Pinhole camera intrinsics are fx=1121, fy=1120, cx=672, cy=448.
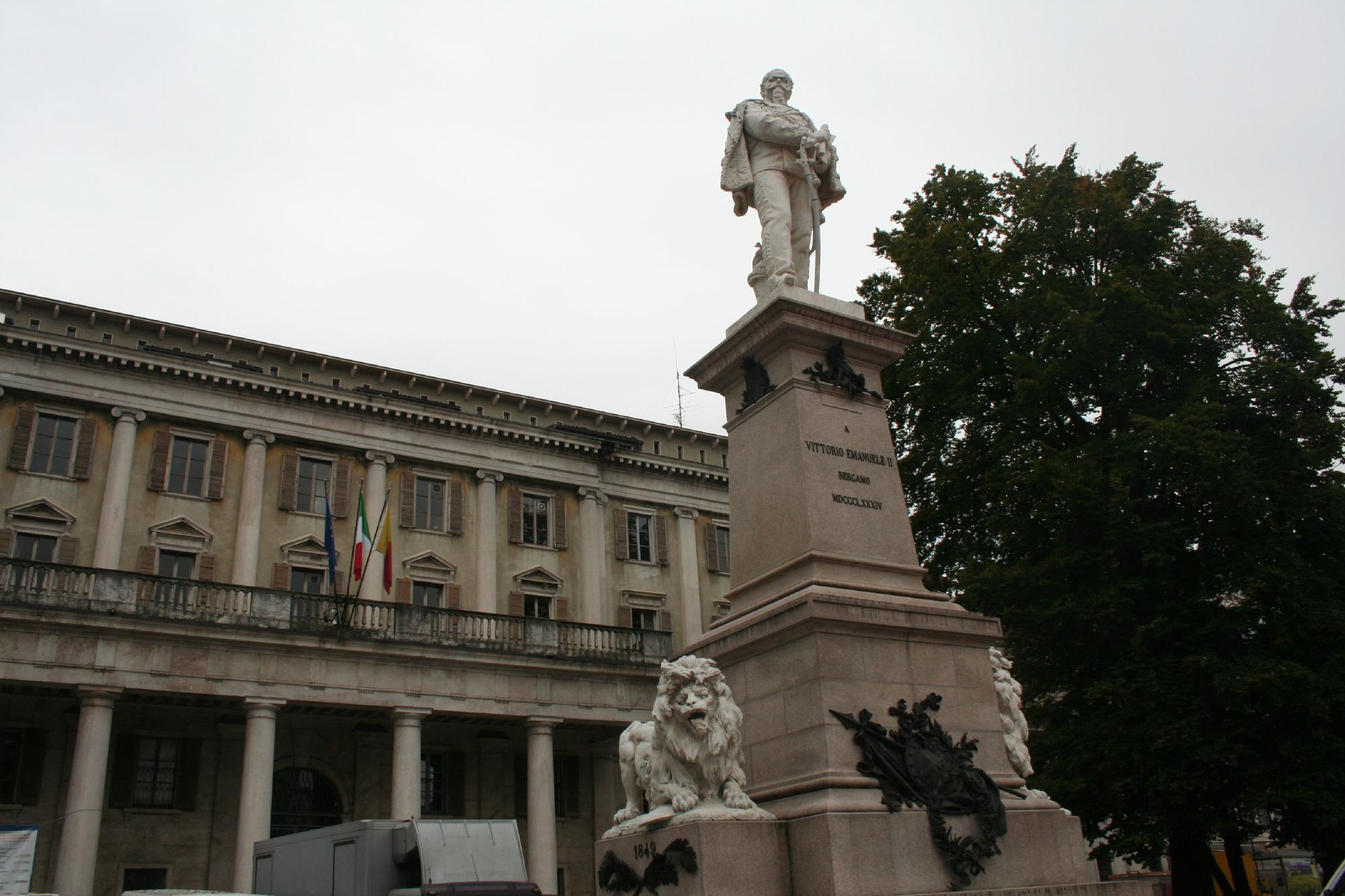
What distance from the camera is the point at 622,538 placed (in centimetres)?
4075

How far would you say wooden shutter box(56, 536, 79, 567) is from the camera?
31.0m

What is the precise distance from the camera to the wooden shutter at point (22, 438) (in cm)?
3111

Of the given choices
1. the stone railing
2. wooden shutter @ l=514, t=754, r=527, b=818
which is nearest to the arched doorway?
the stone railing

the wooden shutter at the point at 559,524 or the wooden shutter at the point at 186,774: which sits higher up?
the wooden shutter at the point at 559,524

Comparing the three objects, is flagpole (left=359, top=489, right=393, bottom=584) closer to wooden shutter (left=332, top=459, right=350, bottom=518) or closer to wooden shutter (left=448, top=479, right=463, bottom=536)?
wooden shutter (left=332, top=459, right=350, bottom=518)

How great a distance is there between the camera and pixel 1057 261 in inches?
955

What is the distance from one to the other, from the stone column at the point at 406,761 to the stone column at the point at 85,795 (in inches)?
271

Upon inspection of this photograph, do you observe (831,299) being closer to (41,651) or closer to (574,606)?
(41,651)

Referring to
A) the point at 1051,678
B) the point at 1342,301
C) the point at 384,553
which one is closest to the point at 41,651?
the point at 384,553

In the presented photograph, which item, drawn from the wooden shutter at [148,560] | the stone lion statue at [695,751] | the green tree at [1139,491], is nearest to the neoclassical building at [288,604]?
the wooden shutter at [148,560]

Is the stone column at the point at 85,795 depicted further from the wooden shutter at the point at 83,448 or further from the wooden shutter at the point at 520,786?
the wooden shutter at the point at 520,786

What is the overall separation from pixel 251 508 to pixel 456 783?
10478 millimetres

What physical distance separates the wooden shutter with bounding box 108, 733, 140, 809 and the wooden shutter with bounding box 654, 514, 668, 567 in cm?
1841

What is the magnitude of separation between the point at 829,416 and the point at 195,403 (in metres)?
28.0
